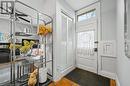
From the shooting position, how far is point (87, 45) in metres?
3.67

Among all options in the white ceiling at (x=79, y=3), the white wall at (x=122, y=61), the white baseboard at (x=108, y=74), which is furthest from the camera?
the white ceiling at (x=79, y=3)

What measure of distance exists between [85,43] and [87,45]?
0.12 meters

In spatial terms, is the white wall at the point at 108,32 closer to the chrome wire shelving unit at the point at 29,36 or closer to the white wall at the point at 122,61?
the white wall at the point at 122,61

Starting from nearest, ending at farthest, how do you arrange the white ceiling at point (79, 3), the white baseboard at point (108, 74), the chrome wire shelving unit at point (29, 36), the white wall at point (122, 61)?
the white wall at point (122, 61), the chrome wire shelving unit at point (29, 36), the white baseboard at point (108, 74), the white ceiling at point (79, 3)

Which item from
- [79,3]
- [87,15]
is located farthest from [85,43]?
[79,3]

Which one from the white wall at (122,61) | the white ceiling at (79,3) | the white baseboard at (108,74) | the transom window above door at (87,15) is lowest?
the white baseboard at (108,74)

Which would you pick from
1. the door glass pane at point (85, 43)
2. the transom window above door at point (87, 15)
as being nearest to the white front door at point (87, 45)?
the door glass pane at point (85, 43)

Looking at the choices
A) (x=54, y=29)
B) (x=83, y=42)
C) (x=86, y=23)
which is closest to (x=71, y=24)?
(x=86, y=23)

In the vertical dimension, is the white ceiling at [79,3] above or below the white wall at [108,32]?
above

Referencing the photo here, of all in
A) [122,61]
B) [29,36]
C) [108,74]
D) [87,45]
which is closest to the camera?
[122,61]

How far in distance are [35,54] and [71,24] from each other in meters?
2.20

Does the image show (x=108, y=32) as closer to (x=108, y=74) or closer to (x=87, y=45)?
(x=87, y=45)

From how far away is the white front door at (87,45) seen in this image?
3383mm

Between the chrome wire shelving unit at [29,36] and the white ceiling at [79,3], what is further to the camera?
the white ceiling at [79,3]
